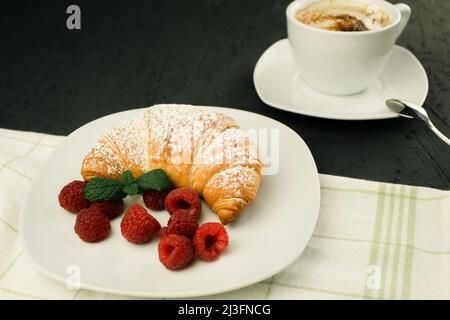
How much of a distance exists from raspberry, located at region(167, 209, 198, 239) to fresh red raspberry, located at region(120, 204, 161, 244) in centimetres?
3

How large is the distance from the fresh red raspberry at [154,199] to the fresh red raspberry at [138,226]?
63 millimetres

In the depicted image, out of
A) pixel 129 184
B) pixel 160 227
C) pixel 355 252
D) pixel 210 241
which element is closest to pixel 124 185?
pixel 129 184

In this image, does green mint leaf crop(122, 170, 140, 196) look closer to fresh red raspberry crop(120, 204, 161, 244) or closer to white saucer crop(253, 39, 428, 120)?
fresh red raspberry crop(120, 204, 161, 244)

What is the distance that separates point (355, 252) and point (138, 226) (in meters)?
0.39

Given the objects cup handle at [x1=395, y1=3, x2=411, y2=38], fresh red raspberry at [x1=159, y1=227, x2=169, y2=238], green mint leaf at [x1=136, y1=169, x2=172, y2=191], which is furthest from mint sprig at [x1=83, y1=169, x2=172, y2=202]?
cup handle at [x1=395, y1=3, x2=411, y2=38]

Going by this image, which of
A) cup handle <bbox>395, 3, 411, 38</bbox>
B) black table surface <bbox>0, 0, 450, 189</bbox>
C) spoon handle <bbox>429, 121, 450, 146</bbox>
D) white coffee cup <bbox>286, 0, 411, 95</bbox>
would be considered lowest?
black table surface <bbox>0, 0, 450, 189</bbox>

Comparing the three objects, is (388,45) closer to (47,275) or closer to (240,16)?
(240,16)

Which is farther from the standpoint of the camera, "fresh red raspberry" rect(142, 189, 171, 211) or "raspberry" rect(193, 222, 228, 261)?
"fresh red raspberry" rect(142, 189, 171, 211)

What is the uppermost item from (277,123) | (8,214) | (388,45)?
(388,45)

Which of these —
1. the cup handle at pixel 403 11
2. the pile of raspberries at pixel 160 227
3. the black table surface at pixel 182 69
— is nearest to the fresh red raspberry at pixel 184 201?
the pile of raspberries at pixel 160 227

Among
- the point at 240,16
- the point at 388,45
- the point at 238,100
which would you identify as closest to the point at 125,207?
the point at 238,100

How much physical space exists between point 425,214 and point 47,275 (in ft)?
2.33

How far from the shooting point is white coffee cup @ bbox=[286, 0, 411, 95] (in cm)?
142

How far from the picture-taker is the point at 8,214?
4.05 ft
